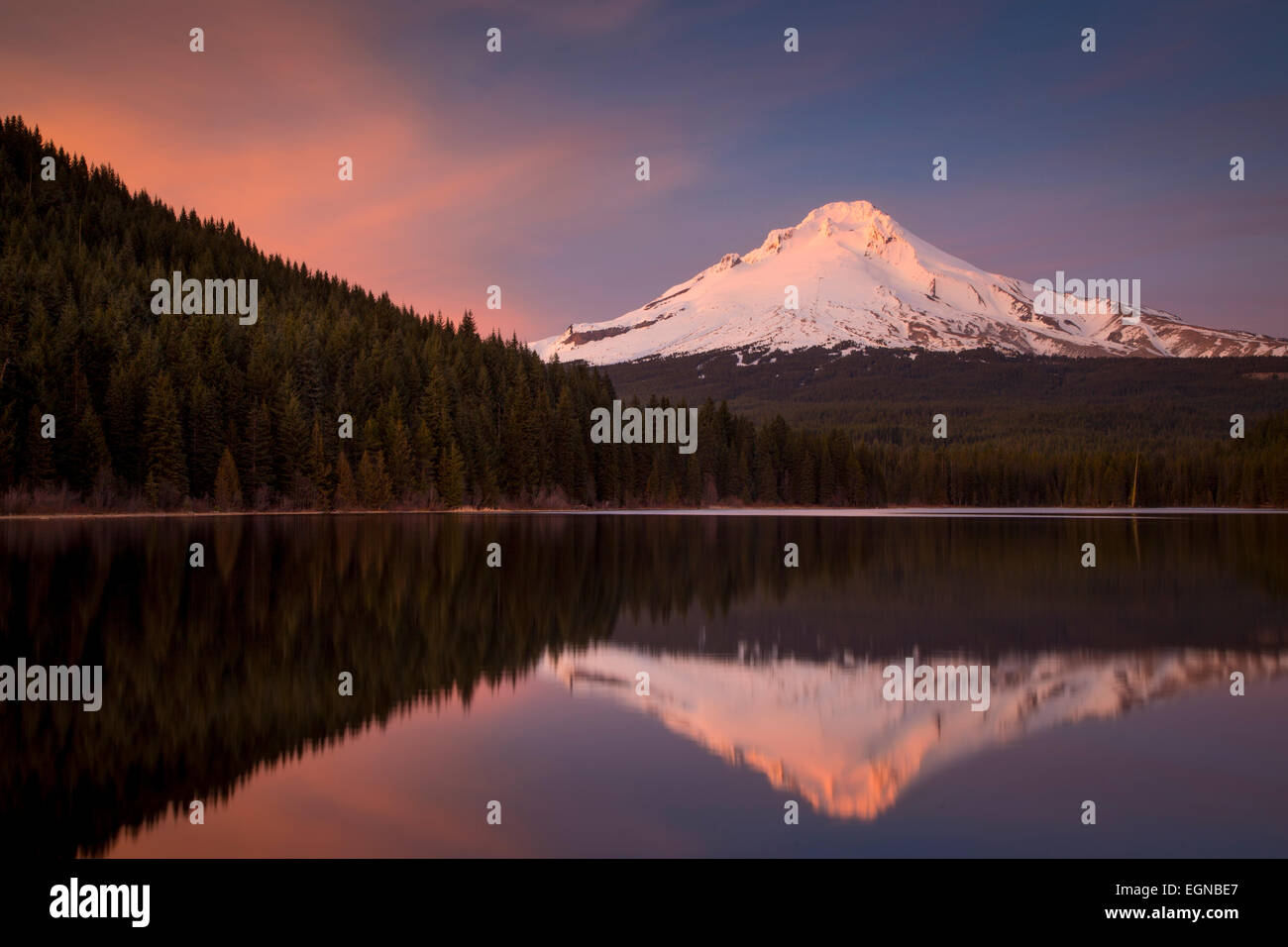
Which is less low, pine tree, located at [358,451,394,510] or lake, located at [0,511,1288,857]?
pine tree, located at [358,451,394,510]

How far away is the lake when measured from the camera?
11375 mm

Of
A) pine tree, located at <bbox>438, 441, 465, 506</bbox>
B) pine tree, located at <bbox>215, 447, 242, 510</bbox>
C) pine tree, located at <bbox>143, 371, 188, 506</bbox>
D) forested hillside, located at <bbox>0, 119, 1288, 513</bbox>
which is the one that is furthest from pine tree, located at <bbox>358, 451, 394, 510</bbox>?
pine tree, located at <bbox>143, 371, 188, 506</bbox>

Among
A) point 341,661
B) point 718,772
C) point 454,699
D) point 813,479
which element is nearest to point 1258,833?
point 718,772

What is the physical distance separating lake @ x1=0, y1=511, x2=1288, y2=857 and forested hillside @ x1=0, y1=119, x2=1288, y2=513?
6983cm

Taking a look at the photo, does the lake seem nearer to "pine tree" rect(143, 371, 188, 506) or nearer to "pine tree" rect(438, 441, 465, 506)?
"pine tree" rect(143, 371, 188, 506)

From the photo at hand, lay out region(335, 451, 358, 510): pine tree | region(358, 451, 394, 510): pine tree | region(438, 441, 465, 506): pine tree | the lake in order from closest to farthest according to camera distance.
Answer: the lake, region(335, 451, 358, 510): pine tree, region(358, 451, 394, 510): pine tree, region(438, 441, 465, 506): pine tree

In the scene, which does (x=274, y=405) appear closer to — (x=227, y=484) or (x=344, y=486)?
(x=344, y=486)

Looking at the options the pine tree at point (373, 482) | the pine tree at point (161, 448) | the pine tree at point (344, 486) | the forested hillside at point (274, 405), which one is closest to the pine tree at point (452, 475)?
the forested hillside at point (274, 405)

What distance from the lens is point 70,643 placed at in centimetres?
2097

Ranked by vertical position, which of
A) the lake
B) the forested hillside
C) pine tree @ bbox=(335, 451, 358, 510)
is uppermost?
the forested hillside

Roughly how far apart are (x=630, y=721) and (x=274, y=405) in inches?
4070

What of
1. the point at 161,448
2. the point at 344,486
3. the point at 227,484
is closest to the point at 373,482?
the point at 344,486

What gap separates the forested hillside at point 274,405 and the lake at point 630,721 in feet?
229

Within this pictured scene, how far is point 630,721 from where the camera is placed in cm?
1681
